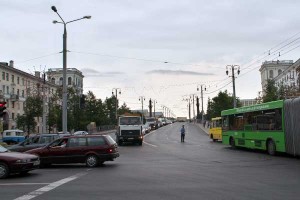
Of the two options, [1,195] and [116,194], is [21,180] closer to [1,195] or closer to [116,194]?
[1,195]

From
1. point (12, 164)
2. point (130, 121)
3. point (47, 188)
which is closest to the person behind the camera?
point (47, 188)

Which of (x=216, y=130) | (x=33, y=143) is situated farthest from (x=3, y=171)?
(x=216, y=130)

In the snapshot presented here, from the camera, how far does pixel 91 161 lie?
19.8 m

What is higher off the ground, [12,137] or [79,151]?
[12,137]

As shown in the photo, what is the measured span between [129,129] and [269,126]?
17.3m

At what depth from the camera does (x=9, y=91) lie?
9150 cm

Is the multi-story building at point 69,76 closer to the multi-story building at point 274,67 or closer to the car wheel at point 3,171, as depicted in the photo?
the multi-story building at point 274,67

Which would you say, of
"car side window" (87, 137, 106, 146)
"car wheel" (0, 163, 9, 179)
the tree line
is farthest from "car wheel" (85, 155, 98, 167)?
the tree line

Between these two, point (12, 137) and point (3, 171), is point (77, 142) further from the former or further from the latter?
point (12, 137)

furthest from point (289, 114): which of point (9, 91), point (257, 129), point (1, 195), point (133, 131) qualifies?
point (9, 91)

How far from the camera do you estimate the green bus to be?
2314 cm

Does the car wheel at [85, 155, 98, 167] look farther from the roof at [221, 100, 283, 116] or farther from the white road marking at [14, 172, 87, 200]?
the roof at [221, 100, 283, 116]

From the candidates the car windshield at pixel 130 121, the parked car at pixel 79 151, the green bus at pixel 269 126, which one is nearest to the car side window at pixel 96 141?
the parked car at pixel 79 151

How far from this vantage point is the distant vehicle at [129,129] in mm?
40594
